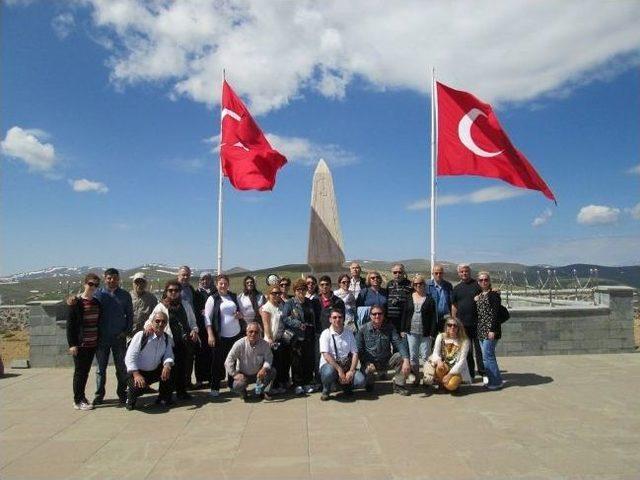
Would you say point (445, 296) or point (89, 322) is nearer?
point (89, 322)

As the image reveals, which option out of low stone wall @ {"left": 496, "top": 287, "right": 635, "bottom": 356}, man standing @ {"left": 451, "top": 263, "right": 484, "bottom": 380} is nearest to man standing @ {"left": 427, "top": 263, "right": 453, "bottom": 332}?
man standing @ {"left": 451, "top": 263, "right": 484, "bottom": 380}

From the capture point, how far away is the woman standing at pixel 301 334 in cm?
638

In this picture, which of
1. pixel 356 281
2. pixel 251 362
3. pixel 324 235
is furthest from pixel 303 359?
pixel 324 235

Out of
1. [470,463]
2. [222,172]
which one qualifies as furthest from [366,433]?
[222,172]

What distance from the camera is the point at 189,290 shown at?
6.57 metres

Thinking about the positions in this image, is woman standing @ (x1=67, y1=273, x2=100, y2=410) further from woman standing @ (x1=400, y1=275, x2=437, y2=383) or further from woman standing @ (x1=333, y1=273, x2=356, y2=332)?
woman standing @ (x1=400, y1=275, x2=437, y2=383)

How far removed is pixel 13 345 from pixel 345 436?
13.6 meters

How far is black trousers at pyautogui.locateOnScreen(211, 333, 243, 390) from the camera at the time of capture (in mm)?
6371

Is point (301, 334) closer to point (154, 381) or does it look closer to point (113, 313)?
point (154, 381)

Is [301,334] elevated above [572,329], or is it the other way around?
[301,334]

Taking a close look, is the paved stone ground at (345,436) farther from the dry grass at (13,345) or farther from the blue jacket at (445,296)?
the dry grass at (13,345)

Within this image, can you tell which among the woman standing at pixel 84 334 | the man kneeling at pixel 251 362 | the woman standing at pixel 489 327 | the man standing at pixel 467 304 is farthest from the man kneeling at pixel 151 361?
the woman standing at pixel 489 327

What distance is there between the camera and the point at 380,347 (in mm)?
6367

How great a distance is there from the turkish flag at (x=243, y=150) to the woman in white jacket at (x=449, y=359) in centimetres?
468
